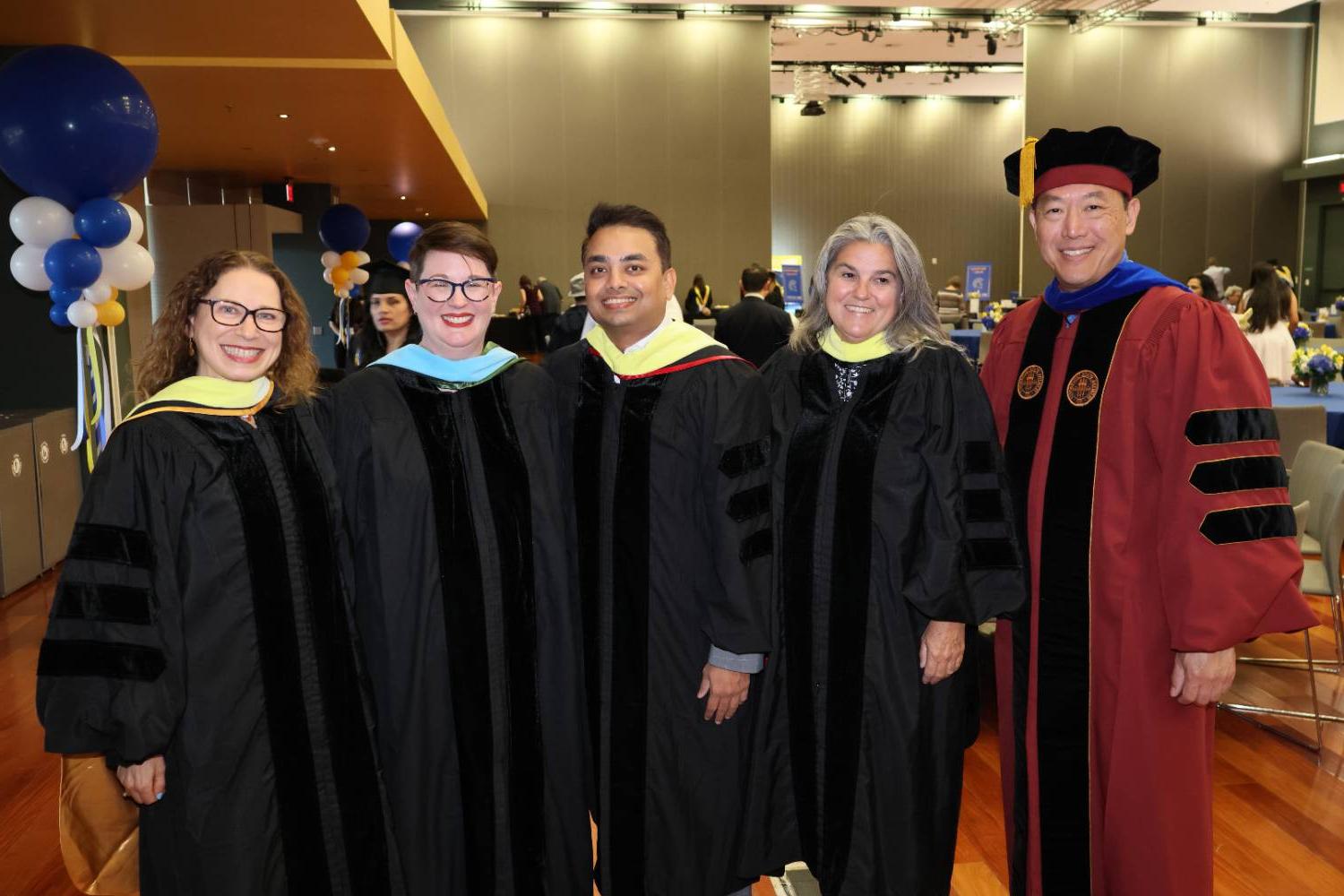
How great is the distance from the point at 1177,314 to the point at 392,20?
18.1ft

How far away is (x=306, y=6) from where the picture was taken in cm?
467

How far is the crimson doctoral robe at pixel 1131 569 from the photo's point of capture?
1.92 meters

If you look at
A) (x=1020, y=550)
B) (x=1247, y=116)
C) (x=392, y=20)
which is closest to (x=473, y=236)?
(x=1020, y=550)

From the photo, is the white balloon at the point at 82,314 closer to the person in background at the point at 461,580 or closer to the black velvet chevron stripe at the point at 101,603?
the person in background at the point at 461,580

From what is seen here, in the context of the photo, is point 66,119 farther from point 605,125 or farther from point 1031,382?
point 605,125

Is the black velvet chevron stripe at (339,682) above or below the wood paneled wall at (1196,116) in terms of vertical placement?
below

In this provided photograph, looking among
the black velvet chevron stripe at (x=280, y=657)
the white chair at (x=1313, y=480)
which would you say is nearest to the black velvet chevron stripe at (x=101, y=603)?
the black velvet chevron stripe at (x=280, y=657)

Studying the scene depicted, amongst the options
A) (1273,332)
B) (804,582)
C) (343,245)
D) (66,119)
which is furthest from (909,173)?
(804,582)

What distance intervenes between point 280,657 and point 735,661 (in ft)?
2.96

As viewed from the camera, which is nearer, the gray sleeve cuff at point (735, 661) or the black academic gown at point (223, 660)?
the black academic gown at point (223, 660)

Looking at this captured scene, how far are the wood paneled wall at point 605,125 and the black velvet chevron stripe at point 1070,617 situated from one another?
15230 millimetres

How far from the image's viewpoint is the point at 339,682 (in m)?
1.91

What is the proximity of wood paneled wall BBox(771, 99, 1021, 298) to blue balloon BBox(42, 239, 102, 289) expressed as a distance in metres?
18.3

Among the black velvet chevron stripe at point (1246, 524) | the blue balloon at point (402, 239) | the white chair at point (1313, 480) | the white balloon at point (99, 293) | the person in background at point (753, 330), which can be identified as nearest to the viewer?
the black velvet chevron stripe at point (1246, 524)
